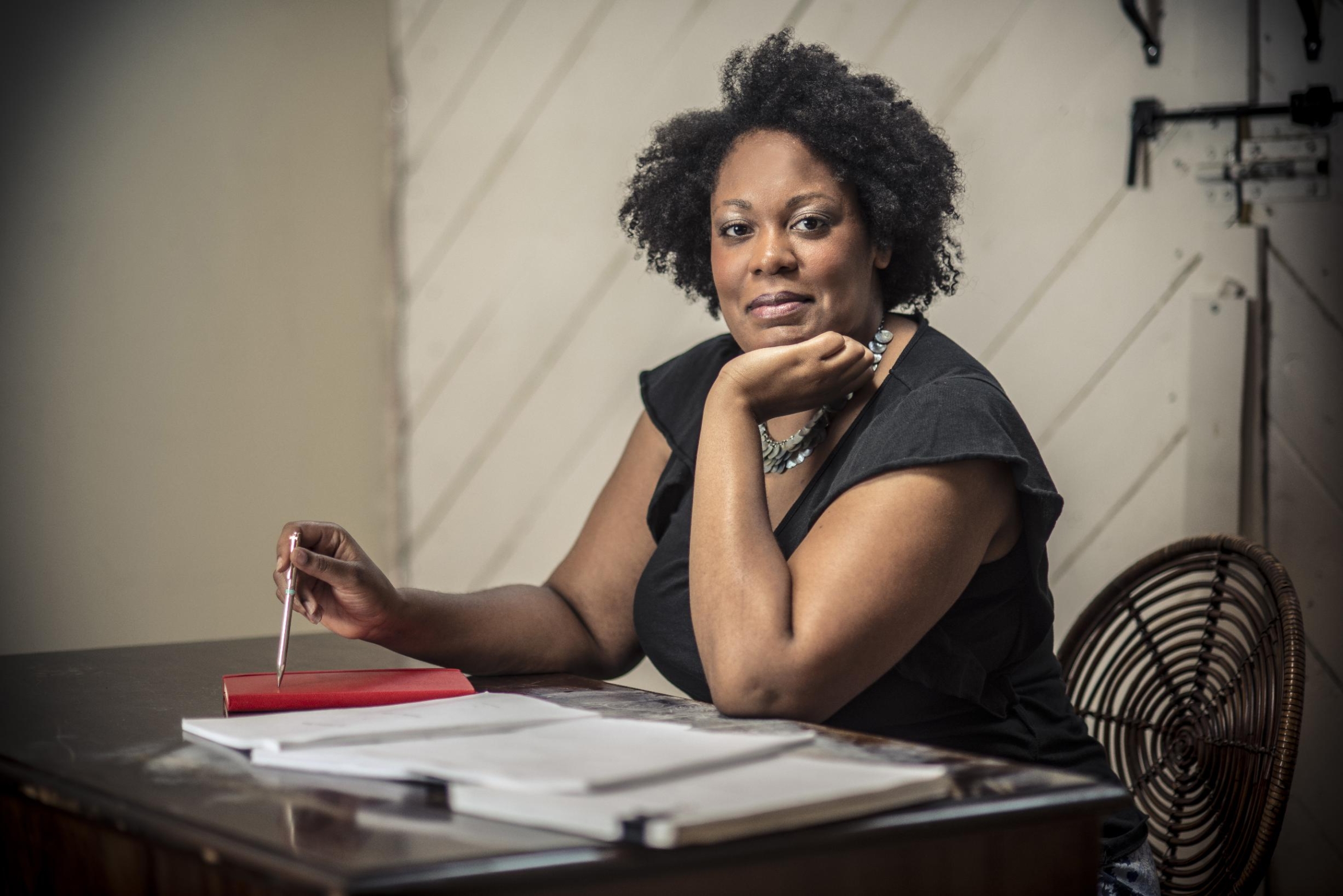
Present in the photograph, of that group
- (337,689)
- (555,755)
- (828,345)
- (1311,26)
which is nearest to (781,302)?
(828,345)

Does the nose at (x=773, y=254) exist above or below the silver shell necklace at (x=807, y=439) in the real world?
above

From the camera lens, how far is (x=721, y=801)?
28.4 inches

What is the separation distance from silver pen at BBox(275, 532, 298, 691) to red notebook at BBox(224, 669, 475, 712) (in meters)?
0.02

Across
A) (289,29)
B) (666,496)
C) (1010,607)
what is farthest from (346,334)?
(1010,607)

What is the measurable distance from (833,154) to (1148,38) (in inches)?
31.7

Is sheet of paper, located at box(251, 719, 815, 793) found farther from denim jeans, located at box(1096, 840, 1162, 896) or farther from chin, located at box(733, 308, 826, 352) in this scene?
chin, located at box(733, 308, 826, 352)

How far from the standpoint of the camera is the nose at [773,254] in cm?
152

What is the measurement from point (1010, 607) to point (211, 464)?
161cm

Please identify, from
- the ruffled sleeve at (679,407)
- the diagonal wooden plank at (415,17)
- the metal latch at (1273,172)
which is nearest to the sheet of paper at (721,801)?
the ruffled sleeve at (679,407)

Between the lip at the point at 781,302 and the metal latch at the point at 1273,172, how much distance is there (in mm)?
903

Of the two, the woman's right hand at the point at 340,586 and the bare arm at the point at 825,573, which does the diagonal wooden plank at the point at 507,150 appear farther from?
the bare arm at the point at 825,573

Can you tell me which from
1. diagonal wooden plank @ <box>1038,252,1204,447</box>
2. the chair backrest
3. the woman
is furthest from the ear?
diagonal wooden plank @ <box>1038,252,1204,447</box>

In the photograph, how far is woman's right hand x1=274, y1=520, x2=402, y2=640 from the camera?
1351mm

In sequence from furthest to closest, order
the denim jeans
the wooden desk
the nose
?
the nose
the denim jeans
the wooden desk
